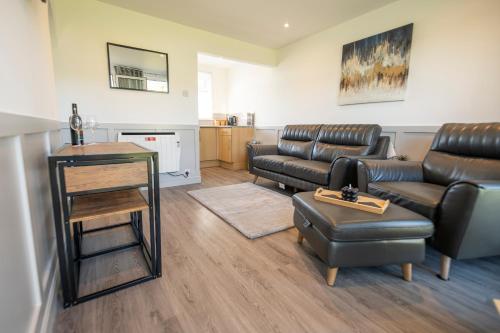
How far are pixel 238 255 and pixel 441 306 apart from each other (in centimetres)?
114

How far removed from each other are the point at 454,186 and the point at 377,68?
80.5 inches

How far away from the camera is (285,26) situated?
10.7 feet

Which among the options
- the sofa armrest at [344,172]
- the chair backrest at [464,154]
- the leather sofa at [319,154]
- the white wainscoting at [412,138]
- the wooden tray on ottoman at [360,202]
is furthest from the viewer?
the white wainscoting at [412,138]

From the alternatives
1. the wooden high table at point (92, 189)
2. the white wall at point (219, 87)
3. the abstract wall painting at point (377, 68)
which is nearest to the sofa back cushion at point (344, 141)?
the abstract wall painting at point (377, 68)

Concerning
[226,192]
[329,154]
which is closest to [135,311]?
[226,192]

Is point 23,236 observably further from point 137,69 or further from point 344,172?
point 137,69

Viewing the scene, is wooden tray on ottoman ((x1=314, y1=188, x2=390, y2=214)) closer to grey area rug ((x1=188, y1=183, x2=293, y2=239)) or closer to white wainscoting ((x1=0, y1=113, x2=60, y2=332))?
grey area rug ((x1=188, y1=183, x2=293, y2=239))

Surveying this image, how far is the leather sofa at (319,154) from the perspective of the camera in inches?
90.1

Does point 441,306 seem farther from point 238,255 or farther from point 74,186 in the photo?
point 74,186

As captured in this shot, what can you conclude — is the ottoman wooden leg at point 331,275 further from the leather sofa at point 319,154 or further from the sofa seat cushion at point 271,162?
the sofa seat cushion at point 271,162

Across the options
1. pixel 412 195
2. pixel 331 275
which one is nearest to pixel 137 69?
pixel 331 275

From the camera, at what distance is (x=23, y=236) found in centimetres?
89

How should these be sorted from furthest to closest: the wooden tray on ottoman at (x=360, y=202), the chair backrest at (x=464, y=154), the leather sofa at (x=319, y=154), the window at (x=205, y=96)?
the window at (x=205, y=96)
the leather sofa at (x=319, y=154)
the chair backrest at (x=464, y=154)
the wooden tray on ottoman at (x=360, y=202)

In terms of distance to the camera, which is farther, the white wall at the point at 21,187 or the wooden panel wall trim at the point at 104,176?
the wooden panel wall trim at the point at 104,176
